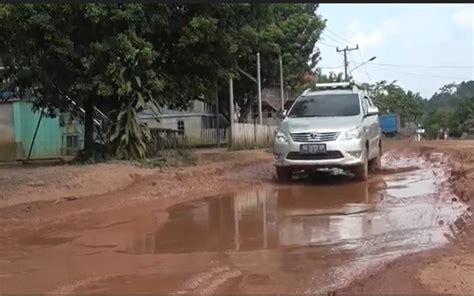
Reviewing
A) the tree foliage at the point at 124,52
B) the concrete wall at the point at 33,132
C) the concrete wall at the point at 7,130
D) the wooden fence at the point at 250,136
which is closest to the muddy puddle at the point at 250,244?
the tree foliage at the point at 124,52

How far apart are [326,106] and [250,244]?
6.54 m

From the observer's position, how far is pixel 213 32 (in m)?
15.1

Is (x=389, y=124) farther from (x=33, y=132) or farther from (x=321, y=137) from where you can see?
(x=321, y=137)

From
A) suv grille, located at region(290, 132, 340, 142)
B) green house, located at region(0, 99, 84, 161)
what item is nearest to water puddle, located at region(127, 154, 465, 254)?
suv grille, located at region(290, 132, 340, 142)

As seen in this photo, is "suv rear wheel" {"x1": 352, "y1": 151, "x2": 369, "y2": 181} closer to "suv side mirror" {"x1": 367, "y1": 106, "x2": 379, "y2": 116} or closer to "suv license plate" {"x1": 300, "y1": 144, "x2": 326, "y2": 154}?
"suv license plate" {"x1": 300, "y1": 144, "x2": 326, "y2": 154}

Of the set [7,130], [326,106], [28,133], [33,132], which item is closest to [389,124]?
[33,132]

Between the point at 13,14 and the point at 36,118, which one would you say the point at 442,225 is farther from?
the point at 36,118

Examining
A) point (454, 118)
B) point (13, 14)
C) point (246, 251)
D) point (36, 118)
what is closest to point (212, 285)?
point (246, 251)

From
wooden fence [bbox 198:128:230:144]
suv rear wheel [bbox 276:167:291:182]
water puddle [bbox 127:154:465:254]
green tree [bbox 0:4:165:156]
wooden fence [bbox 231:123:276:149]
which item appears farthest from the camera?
wooden fence [bbox 198:128:230:144]

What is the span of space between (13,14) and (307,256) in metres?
9.63

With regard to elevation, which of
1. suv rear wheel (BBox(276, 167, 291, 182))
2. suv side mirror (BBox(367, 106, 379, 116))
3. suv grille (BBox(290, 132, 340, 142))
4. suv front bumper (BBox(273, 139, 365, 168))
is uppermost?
suv side mirror (BBox(367, 106, 379, 116))

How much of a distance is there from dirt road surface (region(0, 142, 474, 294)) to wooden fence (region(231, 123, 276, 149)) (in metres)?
12.1

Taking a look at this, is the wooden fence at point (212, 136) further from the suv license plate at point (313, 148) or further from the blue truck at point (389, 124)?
the blue truck at point (389, 124)

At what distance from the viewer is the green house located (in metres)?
22.6
